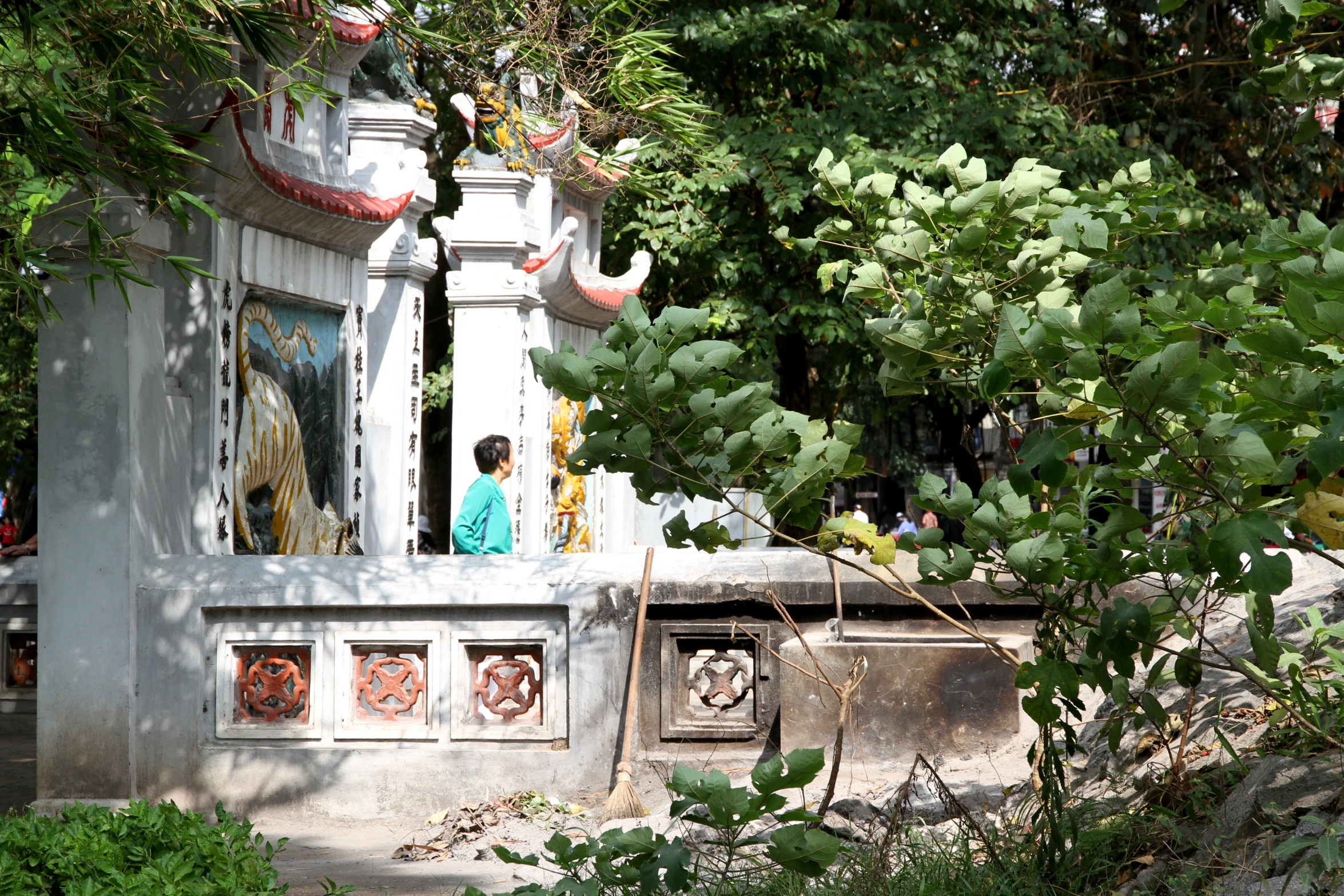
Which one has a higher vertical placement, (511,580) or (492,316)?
(492,316)

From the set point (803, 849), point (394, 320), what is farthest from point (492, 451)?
point (803, 849)

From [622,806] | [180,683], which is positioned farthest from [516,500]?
[622,806]

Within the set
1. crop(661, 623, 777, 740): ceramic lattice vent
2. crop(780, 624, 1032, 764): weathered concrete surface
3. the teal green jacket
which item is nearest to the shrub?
crop(780, 624, 1032, 764): weathered concrete surface

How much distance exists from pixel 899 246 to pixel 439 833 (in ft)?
10.8

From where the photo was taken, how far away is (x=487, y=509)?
21.5 feet

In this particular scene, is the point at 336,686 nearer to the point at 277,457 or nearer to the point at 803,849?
the point at 277,457

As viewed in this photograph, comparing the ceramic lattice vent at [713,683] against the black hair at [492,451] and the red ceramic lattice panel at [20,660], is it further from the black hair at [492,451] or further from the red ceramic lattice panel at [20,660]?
the red ceramic lattice panel at [20,660]

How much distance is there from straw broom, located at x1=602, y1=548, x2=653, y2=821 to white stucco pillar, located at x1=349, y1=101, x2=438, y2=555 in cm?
354

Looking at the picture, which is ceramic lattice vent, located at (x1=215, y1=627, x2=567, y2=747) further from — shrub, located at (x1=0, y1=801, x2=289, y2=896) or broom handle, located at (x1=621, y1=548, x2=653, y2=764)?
shrub, located at (x1=0, y1=801, x2=289, y2=896)

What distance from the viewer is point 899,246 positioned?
306 cm

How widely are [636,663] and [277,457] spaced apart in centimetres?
271

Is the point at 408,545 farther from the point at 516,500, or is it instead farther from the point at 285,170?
the point at 285,170

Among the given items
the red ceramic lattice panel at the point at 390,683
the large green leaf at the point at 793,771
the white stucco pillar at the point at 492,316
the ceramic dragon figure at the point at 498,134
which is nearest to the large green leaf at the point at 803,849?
the large green leaf at the point at 793,771

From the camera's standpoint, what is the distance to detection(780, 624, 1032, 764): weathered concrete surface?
5.17 m
